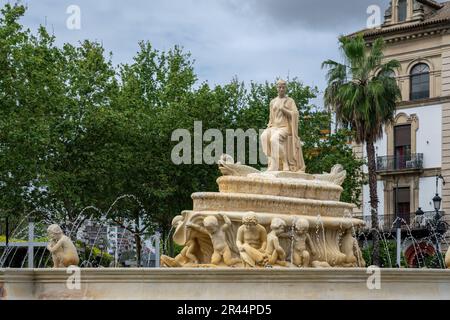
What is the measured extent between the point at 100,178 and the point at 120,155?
1.23 m

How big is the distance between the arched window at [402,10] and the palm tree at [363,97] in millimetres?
13865

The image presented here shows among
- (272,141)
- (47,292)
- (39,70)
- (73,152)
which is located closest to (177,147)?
(73,152)

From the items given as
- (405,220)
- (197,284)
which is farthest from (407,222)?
(197,284)

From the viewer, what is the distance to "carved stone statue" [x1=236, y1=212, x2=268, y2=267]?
58.7 feet

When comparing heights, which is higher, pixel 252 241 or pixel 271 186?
pixel 271 186

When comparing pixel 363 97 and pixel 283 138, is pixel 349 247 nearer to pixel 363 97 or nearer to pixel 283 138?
pixel 283 138

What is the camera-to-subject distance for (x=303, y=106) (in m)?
45.0

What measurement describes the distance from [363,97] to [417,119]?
13608 mm

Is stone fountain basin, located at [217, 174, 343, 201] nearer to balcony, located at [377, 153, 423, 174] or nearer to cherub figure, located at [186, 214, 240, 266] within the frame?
cherub figure, located at [186, 214, 240, 266]

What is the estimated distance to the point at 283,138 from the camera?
20.9 metres

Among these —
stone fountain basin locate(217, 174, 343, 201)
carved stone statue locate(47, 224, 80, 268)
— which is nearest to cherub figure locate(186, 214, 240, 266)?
stone fountain basin locate(217, 174, 343, 201)

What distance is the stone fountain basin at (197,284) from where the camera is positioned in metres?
15.2

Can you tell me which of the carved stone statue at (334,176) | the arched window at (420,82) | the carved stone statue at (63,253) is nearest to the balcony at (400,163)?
the arched window at (420,82)

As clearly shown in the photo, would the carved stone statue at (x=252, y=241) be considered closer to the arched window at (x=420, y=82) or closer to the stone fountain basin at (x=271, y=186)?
the stone fountain basin at (x=271, y=186)
